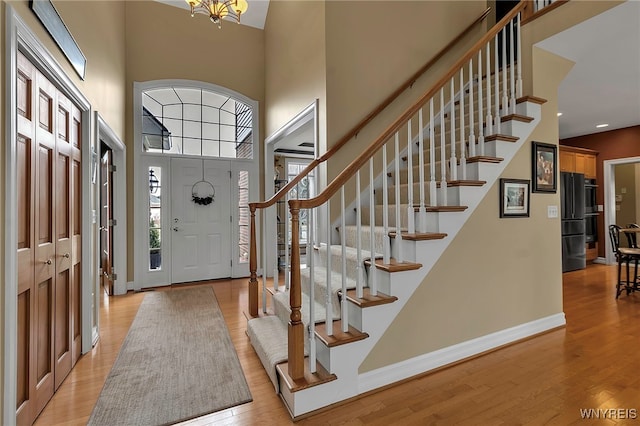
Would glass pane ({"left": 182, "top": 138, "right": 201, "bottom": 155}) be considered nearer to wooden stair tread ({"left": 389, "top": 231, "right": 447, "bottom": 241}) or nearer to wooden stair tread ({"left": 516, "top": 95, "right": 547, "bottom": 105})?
wooden stair tread ({"left": 389, "top": 231, "right": 447, "bottom": 241})

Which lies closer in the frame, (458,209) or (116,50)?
(458,209)

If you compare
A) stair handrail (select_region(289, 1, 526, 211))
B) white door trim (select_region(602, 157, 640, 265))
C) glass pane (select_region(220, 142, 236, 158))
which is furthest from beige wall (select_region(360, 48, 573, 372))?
white door trim (select_region(602, 157, 640, 265))

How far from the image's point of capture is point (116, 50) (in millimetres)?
3764

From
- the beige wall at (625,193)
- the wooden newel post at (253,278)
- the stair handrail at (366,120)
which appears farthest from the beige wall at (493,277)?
the beige wall at (625,193)

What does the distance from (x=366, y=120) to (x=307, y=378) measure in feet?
7.88

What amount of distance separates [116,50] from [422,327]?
456 centimetres

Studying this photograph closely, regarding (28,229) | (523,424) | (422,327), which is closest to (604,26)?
(422,327)

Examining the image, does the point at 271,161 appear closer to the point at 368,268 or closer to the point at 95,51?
the point at 95,51

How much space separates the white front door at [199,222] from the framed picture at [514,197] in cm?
389

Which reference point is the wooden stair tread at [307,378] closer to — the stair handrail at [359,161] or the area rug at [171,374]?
the area rug at [171,374]

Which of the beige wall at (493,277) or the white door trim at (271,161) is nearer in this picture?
the beige wall at (493,277)

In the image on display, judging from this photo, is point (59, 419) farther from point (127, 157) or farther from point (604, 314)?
point (604, 314)

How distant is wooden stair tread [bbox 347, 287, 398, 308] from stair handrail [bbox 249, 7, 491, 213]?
110 cm

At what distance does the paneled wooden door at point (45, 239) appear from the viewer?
1623 millimetres
